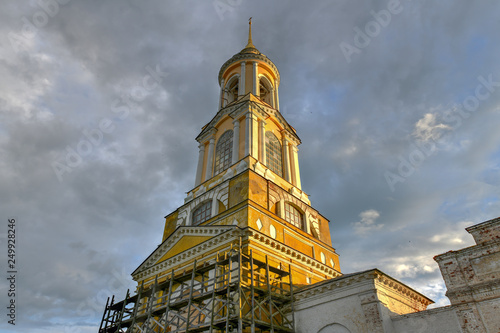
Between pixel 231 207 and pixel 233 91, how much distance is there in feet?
55.0

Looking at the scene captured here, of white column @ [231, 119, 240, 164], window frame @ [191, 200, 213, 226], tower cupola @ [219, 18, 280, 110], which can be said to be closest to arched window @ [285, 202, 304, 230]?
white column @ [231, 119, 240, 164]

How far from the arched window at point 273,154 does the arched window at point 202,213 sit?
568cm

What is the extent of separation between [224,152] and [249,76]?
9.34m

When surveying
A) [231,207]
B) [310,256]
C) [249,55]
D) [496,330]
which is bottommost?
[496,330]

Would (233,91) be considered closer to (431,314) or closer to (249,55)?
(249,55)

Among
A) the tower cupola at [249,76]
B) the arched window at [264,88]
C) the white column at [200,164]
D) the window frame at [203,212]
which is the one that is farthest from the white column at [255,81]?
the window frame at [203,212]

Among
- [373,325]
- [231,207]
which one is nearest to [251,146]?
[231,207]

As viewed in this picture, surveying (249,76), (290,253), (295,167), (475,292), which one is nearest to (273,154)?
(295,167)

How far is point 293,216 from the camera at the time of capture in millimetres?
24984

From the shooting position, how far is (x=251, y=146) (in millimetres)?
26156

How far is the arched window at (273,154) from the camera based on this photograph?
90.8 feet

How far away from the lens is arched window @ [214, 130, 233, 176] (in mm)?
27647

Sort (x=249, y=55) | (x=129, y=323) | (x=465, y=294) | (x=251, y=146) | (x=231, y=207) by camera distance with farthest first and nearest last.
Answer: (x=249, y=55)
(x=251, y=146)
(x=231, y=207)
(x=129, y=323)
(x=465, y=294)

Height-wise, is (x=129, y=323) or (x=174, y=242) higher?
(x=174, y=242)
